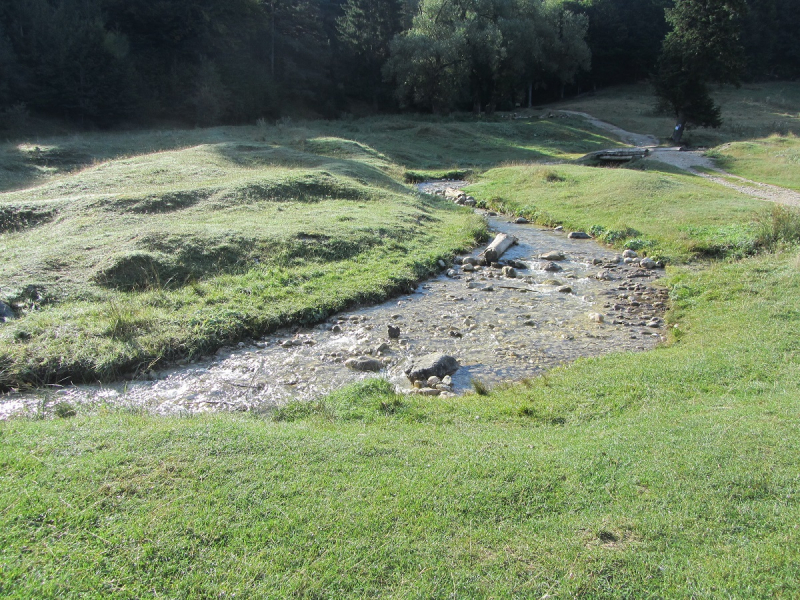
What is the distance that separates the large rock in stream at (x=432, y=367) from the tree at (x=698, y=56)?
130ft

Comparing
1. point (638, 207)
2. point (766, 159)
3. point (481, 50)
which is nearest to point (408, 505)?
point (638, 207)

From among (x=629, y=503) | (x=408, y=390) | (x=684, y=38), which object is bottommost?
(x=408, y=390)

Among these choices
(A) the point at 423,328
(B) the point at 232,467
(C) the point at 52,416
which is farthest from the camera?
(A) the point at 423,328

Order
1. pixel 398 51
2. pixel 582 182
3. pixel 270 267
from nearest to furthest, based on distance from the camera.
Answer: pixel 270 267 < pixel 582 182 < pixel 398 51

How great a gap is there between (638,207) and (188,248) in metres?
16.2

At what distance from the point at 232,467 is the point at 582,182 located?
78.3 feet

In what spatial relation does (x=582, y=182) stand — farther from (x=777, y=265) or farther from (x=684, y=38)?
(x=684, y=38)

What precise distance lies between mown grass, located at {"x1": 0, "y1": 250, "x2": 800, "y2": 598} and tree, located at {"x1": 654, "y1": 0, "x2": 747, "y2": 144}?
40037mm

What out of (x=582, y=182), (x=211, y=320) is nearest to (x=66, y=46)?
(x=582, y=182)

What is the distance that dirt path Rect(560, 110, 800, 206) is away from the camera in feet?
74.2

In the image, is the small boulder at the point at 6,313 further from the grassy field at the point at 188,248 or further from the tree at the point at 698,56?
the tree at the point at 698,56

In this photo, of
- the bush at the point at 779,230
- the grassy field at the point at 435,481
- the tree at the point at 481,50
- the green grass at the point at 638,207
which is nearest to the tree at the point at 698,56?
the green grass at the point at 638,207

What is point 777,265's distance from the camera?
43.1ft

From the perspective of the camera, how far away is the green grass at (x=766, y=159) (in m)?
26.7
